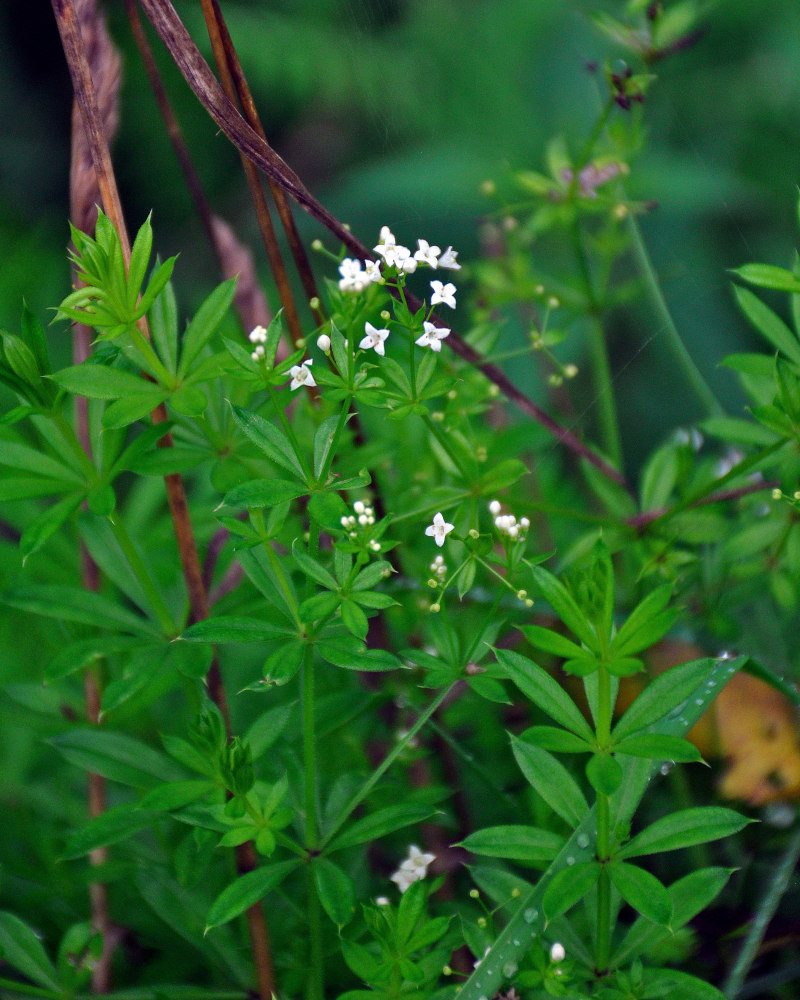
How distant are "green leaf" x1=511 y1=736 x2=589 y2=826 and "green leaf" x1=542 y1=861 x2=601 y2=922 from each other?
0.26 feet

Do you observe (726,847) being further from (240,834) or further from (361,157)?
(361,157)

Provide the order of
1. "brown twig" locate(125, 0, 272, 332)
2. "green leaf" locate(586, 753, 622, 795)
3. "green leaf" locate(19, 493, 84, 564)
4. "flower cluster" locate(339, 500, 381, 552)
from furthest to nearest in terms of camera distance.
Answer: "brown twig" locate(125, 0, 272, 332)
"green leaf" locate(19, 493, 84, 564)
"flower cluster" locate(339, 500, 381, 552)
"green leaf" locate(586, 753, 622, 795)

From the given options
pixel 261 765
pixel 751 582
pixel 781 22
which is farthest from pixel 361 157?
pixel 261 765

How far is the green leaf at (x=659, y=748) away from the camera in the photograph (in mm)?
953

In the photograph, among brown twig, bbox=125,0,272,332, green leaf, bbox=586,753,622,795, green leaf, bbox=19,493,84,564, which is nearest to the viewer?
green leaf, bbox=586,753,622,795

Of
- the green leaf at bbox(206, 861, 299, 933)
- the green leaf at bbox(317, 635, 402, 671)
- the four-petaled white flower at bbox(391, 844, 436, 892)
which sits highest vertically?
the green leaf at bbox(317, 635, 402, 671)

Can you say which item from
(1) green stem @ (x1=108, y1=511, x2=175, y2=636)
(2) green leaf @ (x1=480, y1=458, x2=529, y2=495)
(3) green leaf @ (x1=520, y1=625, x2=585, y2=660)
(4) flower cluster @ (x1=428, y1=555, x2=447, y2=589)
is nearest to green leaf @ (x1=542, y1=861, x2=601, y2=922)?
(3) green leaf @ (x1=520, y1=625, x2=585, y2=660)

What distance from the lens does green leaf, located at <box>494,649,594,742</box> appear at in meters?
1.04

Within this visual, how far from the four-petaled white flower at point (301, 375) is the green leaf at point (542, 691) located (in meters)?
0.38

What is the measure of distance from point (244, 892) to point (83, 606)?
46cm

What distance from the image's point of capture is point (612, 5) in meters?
2.68

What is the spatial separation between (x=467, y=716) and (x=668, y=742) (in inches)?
23.6

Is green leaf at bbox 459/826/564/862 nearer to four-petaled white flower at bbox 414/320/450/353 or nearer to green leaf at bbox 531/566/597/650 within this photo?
green leaf at bbox 531/566/597/650

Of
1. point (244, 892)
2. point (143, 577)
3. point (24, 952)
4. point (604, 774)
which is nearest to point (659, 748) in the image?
point (604, 774)
